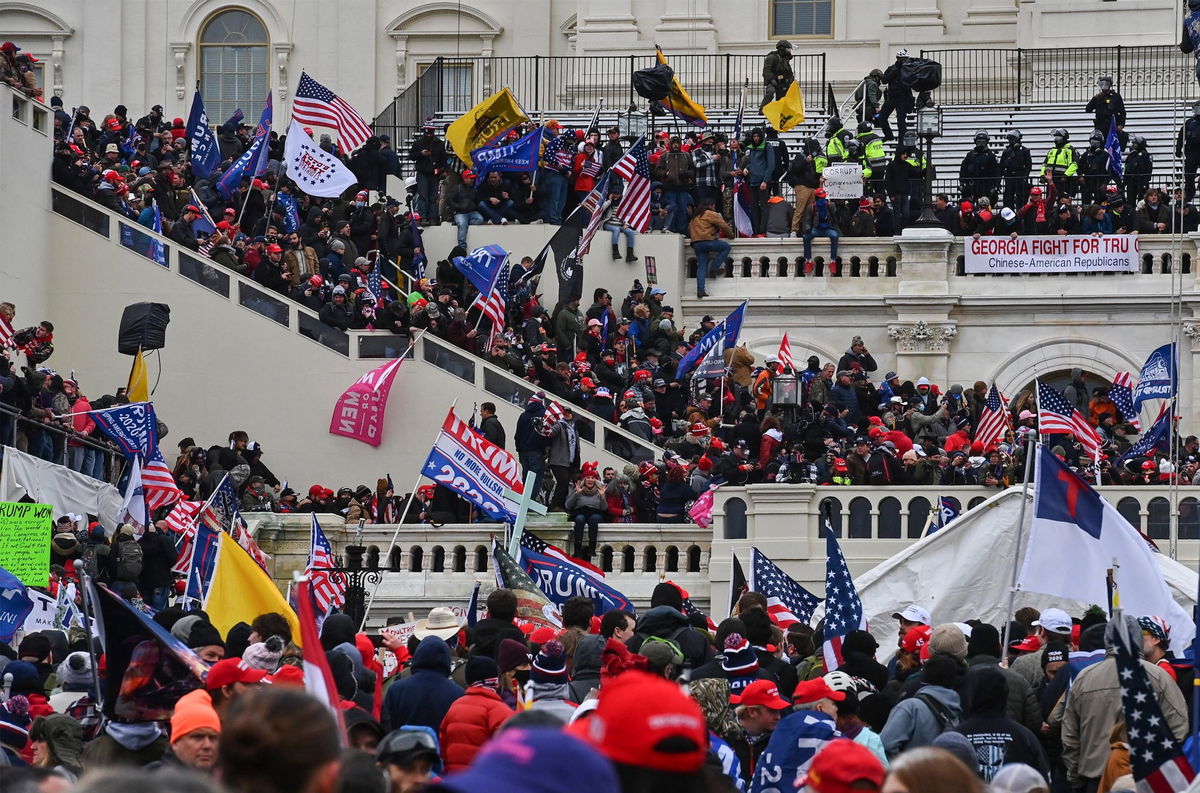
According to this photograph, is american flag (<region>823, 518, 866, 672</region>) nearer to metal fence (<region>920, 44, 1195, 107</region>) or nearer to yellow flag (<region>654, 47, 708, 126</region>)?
yellow flag (<region>654, 47, 708, 126</region>)

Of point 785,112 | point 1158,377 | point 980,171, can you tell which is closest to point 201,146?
point 785,112

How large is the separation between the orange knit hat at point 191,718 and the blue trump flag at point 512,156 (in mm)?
26193

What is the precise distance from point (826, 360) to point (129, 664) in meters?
26.9

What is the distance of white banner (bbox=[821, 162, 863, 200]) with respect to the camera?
1410 inches

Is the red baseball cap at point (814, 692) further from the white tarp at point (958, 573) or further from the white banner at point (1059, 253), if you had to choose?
the white banner at point (1059, 253)

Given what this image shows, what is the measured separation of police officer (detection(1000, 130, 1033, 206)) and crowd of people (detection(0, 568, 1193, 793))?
65.6ft

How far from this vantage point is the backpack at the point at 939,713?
1138 centimetres

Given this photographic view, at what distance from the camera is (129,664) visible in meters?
9.84

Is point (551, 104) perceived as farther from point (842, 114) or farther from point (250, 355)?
point (250, 355)

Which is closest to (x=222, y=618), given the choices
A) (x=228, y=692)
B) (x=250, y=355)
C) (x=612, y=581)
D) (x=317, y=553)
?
(x=228, y=692)

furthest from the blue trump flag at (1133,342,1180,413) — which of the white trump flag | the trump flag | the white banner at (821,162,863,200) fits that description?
the trump flag

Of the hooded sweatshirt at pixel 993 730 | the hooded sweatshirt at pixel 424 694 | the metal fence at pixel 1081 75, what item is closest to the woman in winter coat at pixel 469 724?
the hooded sweatshirt at pixel 424 694

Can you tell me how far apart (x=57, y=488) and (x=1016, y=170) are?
14.9m

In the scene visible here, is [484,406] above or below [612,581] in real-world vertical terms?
above
